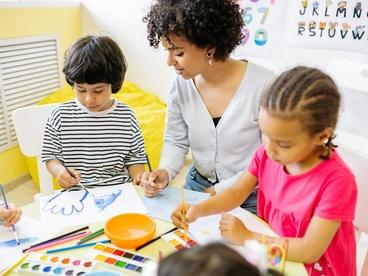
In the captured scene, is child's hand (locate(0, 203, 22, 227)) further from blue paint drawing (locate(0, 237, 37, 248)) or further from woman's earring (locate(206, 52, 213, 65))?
woman's earring (locate(206, 52, 213, 65))

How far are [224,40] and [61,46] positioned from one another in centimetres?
180

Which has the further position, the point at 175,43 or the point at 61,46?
the point at 61,46

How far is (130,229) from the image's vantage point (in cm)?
90

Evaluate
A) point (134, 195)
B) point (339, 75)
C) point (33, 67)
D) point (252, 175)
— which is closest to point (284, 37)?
point (339, 75)

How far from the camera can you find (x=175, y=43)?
120 cm

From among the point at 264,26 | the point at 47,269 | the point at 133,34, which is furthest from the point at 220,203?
the point at 133,34

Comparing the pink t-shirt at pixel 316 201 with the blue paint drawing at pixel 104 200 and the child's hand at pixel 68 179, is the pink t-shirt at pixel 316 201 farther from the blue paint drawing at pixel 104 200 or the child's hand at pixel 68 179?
the child's hand at pixel 68 179

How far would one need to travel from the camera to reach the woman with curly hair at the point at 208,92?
3.89 feet

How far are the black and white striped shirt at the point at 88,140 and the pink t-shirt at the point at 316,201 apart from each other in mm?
511

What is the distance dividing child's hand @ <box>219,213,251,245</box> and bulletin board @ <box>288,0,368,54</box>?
1.32 metres

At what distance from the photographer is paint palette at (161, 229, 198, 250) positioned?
0.85 meters

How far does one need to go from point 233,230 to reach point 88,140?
66 cm

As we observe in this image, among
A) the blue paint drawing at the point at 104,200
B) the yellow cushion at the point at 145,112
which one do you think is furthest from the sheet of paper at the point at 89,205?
the yellow cushion at the point at 145,112

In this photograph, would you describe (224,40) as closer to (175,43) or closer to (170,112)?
(175,43)
